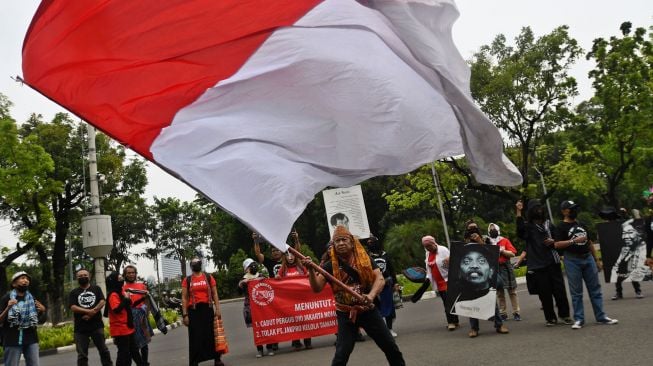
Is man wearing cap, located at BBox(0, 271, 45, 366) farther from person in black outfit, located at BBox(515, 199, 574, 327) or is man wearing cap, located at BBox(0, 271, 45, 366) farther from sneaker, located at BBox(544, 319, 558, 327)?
sneaker, located at BBox(544, 319, 558, 327)

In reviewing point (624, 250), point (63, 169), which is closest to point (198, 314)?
point (624, 250)

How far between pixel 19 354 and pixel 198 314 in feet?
8.13

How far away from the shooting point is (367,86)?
5.52m

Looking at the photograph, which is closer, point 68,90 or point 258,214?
point 258,214

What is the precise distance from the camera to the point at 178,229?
72875 millimetres

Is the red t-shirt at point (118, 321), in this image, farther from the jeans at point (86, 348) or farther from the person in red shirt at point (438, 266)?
the person in red shirt at point (438, 266)

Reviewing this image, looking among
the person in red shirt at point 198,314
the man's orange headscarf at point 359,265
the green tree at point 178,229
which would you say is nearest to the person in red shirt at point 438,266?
the person in red shirt at point 198,314

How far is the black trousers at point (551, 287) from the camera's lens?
998 centimetres

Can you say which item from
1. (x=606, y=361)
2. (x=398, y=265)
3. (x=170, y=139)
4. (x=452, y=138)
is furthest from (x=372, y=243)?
(x=398, y=265)

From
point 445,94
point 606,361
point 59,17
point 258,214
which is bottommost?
point 606,361

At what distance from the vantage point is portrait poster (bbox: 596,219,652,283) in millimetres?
12469

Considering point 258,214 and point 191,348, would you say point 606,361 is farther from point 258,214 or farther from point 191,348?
point 191,348

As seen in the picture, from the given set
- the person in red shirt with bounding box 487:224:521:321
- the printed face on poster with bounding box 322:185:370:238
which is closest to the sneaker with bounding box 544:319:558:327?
the person in red shirt with bounding box 487:224:521:321

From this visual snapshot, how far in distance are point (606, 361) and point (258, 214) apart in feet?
14.1
